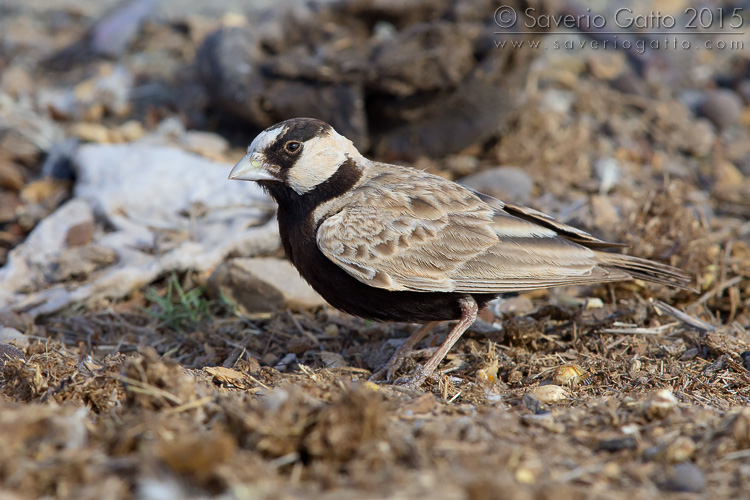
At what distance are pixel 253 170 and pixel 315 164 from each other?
417mm

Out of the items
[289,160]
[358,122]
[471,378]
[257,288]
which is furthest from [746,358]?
[358,122]

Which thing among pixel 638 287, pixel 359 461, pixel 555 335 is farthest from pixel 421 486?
pixel 638 287

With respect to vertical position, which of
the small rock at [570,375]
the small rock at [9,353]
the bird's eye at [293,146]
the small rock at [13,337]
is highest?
the bird's eye at [293,146]

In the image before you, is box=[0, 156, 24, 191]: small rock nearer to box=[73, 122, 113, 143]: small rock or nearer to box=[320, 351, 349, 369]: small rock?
box=[73, 122, 113, 143]: small rock

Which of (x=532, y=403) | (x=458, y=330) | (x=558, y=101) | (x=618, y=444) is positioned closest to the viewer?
(x=618, y=444)

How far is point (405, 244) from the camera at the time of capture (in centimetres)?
473

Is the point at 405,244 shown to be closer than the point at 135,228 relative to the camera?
Yes

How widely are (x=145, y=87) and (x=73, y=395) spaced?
6.24m

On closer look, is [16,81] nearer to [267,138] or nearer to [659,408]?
[267,138]

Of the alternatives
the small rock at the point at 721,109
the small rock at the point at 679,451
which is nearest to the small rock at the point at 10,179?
the small rock at the point at 679,451

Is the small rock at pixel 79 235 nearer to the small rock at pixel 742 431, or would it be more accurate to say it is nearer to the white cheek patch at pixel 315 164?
the white cheek patch at pixel 315 164

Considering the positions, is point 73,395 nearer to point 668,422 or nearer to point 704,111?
point 668,422

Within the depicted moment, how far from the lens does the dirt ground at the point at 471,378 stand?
9.18 feet

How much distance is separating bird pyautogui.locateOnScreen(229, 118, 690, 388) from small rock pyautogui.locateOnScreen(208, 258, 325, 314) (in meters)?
0.90
